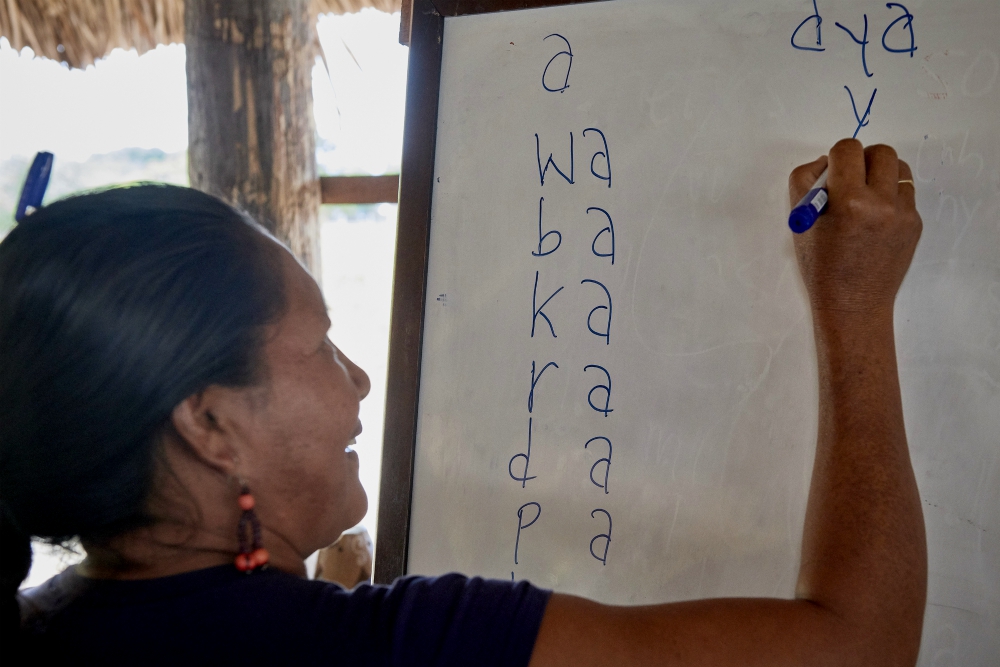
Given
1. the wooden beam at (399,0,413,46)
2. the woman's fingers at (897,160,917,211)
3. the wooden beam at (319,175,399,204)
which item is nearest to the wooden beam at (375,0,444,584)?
the wooden beam at (399,0,413,46)

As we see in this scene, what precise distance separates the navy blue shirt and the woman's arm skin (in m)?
0.05

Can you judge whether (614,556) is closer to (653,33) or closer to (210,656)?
(210,656)

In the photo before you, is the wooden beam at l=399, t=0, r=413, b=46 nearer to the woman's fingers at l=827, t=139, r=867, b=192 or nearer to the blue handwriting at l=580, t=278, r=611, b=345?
the blue handwriting at l=580, t=278, r=611, b=345

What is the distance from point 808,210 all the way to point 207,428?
61cm

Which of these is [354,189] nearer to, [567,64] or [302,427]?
[567,64]

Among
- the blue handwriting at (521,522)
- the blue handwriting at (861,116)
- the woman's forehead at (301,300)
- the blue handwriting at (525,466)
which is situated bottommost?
the blue handwriting at (521,522)

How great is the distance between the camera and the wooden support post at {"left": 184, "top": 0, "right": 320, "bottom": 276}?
5.24ft

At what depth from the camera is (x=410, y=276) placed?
3.45 ft

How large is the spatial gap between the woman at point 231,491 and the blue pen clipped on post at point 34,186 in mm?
109

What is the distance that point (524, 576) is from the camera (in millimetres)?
1018

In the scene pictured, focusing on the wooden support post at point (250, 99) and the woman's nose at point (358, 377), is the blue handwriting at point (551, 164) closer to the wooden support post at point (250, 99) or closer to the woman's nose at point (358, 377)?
the woman's nose at point (358, 377)

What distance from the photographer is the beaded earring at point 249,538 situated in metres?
0.67

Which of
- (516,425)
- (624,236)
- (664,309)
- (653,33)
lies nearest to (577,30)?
(653,33)

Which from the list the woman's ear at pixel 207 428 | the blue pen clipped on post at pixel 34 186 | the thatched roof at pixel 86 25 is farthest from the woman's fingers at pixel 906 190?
the thatched roof at pixel 86 25
